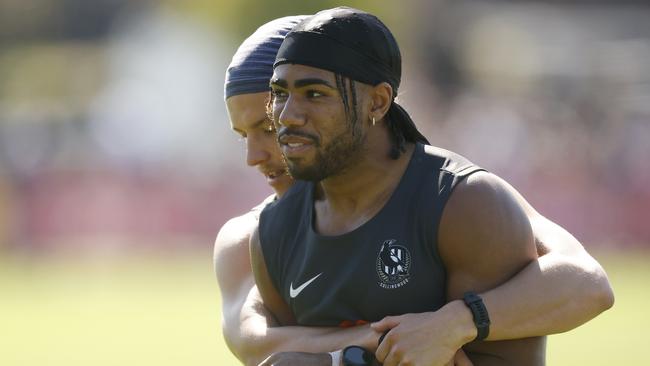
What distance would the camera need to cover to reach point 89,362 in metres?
15.4

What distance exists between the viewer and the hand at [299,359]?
18.0 ft

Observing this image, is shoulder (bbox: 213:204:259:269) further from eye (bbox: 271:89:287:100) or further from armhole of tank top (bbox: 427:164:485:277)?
armhole of tank top (bbox: 427:164:485:277)

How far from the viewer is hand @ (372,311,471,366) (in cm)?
521

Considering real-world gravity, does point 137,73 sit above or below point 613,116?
above

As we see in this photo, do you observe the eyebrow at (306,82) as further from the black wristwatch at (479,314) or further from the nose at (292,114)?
the black wristwatch at (479,314)

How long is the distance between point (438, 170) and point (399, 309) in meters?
0.56

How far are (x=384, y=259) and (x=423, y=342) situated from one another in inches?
15.1

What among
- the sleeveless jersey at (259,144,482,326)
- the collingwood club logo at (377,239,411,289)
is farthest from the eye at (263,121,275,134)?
the collingwood club logo at (377,239,411,289)

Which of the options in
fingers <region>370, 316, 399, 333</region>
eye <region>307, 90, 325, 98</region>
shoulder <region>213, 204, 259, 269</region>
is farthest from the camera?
shoulder <region>213, 204, 259, 269</region>

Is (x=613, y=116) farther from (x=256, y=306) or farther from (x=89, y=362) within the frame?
(x=256, y=306)

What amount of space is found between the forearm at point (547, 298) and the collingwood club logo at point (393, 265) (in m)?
0.32

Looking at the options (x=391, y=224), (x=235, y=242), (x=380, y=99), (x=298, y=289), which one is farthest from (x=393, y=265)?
(x=235, y=242)

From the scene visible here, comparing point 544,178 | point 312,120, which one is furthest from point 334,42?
point 544,178

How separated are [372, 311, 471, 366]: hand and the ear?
836 mm
